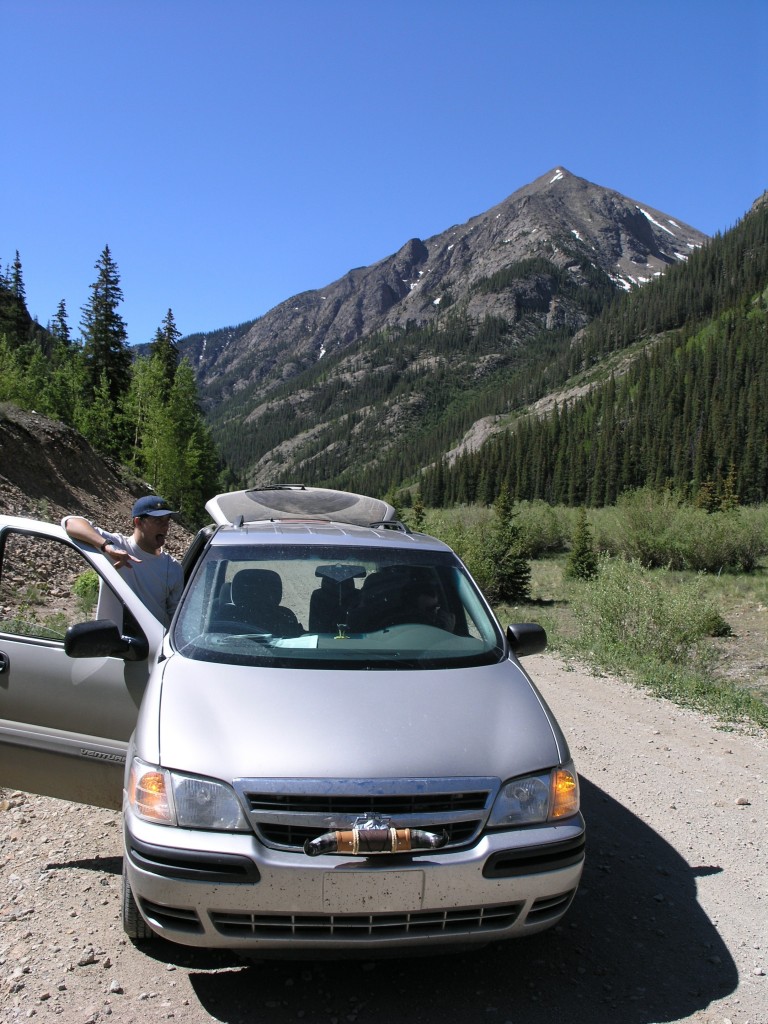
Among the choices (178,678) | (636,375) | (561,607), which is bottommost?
(561,607)

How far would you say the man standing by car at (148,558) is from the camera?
14.7ft

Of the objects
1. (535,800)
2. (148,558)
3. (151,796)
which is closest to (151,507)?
(148,558)

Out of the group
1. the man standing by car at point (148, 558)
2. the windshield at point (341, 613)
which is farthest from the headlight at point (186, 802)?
the man standing by car at point (148, 558)

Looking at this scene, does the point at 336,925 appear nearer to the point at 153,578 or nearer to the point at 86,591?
the point at 153,578

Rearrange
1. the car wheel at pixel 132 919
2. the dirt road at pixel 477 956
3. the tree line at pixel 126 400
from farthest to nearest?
the tree line at pixel 126 400 → the car wheel at pixel 132 919 → the dirt road at pixel 477 956

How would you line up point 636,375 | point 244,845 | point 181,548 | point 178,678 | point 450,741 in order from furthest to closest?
1. point 636,375
2. point 181,548
3. point 178,678
4. point 450,741
5. point 244,845

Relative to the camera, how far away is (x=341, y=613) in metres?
4.30

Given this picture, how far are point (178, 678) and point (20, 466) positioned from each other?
68.7 feet

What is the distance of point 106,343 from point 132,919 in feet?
→ 177

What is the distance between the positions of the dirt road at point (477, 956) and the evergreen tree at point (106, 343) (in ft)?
166

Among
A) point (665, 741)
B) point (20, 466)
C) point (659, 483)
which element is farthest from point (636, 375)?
point (665, 741)

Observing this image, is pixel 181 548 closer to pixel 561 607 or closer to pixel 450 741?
pixel 561 607

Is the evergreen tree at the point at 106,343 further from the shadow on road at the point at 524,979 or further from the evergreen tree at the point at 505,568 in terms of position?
the shadow on road at the point at 524,979

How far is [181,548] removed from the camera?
2508 centimetres
